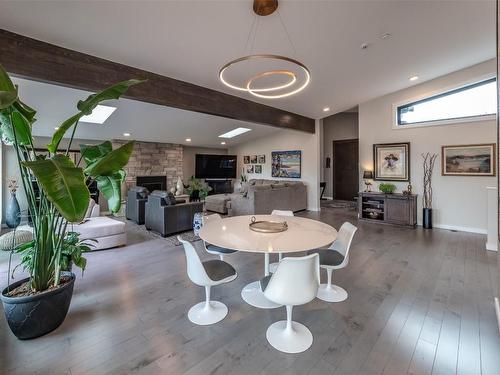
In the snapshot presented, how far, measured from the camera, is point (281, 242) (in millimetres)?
2018

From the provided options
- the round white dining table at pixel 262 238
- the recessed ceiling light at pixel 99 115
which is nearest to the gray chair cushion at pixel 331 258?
the round white dining table at pixel 262 238

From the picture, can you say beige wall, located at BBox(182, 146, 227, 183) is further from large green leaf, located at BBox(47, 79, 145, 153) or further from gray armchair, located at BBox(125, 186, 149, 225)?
large green leaf, located at BBox(47, 79, 145, 153)

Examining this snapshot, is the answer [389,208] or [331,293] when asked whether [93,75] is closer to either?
[331,293]

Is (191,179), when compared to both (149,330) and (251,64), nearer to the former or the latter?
(251,64)

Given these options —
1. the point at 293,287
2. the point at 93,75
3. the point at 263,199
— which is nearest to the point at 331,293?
the point at 293,287

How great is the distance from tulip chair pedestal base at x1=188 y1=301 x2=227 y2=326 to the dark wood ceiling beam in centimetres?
291

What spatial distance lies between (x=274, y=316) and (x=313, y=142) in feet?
21.2

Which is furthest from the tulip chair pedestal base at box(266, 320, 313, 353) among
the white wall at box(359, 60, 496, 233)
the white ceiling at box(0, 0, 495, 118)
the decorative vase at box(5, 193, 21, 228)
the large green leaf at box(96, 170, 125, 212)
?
the decorative vase at box(5, 193, 21, 228)

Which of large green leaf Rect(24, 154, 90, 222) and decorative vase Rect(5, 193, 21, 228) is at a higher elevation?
large green leaf Rect(24, 154, 90, 222)

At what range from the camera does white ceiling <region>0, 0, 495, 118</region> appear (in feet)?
8.00

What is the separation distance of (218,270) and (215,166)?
7720 millimetres

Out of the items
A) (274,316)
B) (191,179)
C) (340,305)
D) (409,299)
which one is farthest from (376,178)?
(191,179)

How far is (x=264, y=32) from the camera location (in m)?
2.99

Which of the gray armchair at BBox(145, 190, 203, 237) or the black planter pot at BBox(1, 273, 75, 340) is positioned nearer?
the black planter pot at BBox(1, 273, 75, 340)
